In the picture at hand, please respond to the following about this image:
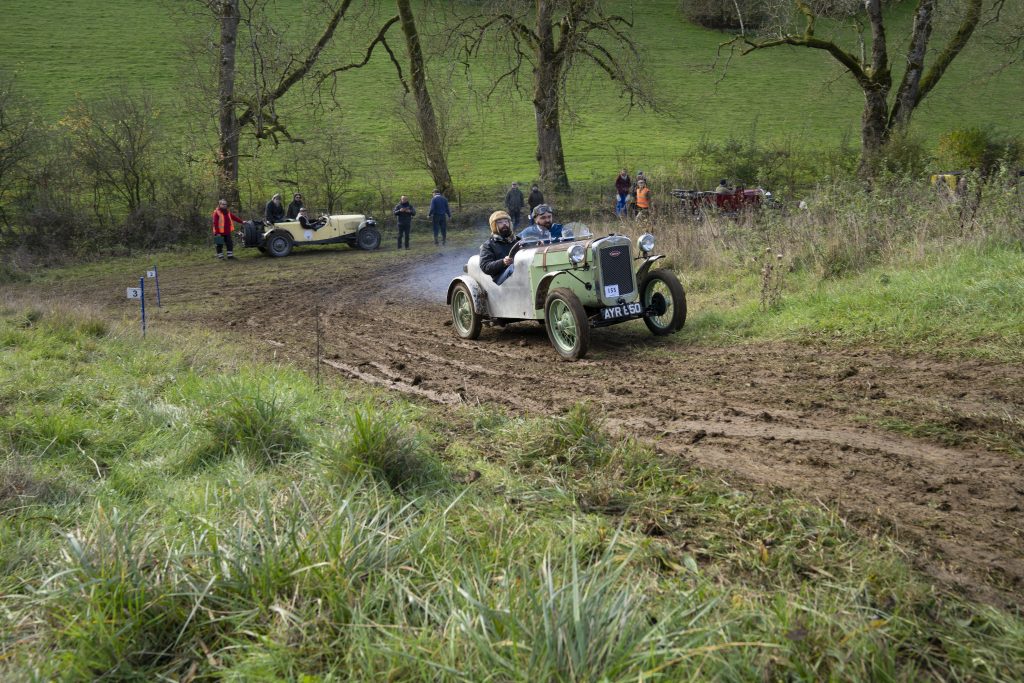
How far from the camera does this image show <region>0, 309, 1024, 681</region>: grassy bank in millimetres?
2506

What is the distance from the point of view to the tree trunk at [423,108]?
2650 centimetres

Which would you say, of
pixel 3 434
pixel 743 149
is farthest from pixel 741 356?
Result: pixel 743 149

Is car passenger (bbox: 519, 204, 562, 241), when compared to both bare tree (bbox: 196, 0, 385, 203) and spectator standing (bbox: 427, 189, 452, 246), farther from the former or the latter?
bare tree (bbox: 196, 0, 385, 203)

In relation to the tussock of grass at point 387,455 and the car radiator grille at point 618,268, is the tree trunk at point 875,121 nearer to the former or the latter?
the car radiator grille at point 618,268

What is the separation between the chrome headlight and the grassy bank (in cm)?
381

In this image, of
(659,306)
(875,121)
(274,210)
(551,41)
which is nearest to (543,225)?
(659,306)

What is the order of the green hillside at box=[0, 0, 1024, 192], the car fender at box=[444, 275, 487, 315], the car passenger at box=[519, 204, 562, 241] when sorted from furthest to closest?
the green hillside at box=[0, 0, 1024, 192] < the car fender at box=[444, 275, 487, 315] < the car passenger at box=[519, 204, 562, 241]

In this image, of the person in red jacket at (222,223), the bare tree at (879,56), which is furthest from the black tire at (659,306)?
the person in red jacket at (222,223)

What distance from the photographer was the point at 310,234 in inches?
858

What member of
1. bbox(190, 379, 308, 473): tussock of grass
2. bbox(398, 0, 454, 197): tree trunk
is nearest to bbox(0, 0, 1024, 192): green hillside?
bbox(398, 0, 454, 197): tree trunk

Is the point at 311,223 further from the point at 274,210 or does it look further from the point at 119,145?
the point at 119,145

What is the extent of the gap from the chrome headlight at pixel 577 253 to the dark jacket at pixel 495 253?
1206mm

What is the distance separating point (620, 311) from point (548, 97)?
658 inches

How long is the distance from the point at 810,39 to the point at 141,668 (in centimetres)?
2401
